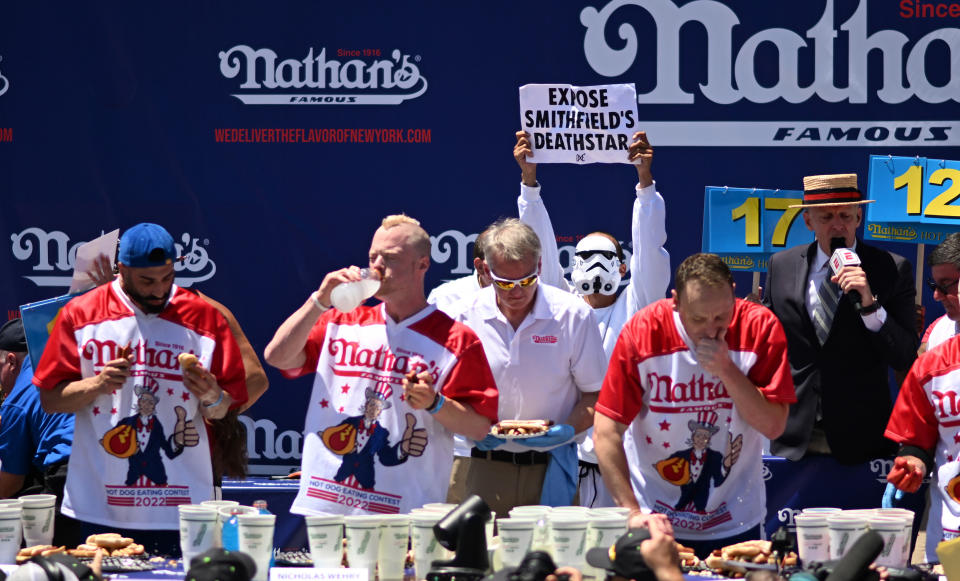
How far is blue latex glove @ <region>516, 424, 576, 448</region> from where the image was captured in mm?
4238

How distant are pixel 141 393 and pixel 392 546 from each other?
116 cm

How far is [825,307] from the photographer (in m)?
5.16

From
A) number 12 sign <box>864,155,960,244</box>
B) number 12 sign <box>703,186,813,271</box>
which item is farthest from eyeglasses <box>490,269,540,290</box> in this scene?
number 12 sign <box>864,155,960,244</box>

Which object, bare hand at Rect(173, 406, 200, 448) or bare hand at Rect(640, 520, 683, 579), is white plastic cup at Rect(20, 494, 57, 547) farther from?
bare hand at Rect(640, 520, 683, 579)

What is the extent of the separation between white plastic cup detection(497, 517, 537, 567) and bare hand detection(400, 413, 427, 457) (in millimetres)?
733

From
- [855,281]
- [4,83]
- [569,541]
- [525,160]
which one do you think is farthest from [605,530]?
[4,83]

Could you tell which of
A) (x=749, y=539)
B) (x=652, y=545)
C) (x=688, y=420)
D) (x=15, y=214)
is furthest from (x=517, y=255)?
(x=15, y=214)

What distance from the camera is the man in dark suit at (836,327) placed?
5.13 m

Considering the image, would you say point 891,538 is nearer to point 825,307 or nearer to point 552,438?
point 552,438

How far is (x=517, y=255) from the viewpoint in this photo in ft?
13.9

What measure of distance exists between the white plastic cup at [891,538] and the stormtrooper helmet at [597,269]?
2.43 m

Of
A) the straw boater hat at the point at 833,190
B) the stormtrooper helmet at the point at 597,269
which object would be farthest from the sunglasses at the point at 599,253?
the straw boater hat at the point at 833,190

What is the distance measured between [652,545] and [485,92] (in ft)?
14.3

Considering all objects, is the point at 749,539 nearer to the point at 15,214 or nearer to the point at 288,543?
the point at 288,543
